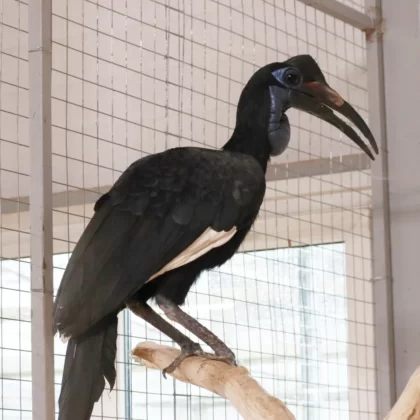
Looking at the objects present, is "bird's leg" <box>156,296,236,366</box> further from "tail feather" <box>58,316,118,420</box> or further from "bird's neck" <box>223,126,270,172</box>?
"bird's neck" <box>223,126,270,172</box>

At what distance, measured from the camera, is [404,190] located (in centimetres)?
224

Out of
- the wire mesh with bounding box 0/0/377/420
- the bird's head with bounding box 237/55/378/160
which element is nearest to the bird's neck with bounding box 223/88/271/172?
the bird's head with bounding box 237/55/378/160

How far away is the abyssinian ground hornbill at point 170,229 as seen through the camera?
1428mm

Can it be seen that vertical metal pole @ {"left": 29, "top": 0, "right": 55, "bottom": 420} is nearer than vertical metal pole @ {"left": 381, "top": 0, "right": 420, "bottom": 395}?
Yes

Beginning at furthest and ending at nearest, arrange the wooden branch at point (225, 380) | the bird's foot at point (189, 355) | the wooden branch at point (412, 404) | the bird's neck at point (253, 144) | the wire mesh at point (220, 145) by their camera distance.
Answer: the wire mesh at point (220, 145) < the bird's neck at point (253, 144) < the bird's foot at point (189, 355) < the wooden branch at point (225, 380) < the wooden branch at point (412, 404)

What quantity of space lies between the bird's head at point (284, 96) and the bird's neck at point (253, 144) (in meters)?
0.02

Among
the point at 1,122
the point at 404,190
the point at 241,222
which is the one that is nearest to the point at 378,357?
the point at 404,190

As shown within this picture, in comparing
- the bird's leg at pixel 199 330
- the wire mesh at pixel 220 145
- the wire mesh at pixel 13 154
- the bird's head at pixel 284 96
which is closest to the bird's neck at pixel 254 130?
the bird's head at pixel 284 96

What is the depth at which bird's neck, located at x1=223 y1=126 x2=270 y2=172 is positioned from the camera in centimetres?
180

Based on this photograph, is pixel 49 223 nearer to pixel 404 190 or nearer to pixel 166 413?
pixel 404 190

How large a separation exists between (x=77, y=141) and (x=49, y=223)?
3.98 feet

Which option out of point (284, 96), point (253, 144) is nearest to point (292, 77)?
point (284, 96)

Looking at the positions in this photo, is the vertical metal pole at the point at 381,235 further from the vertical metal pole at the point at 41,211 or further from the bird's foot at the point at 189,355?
the vertical metal pole at the point at 41,211

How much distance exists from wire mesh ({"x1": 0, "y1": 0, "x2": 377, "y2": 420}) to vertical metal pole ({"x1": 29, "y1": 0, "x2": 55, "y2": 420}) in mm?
759
